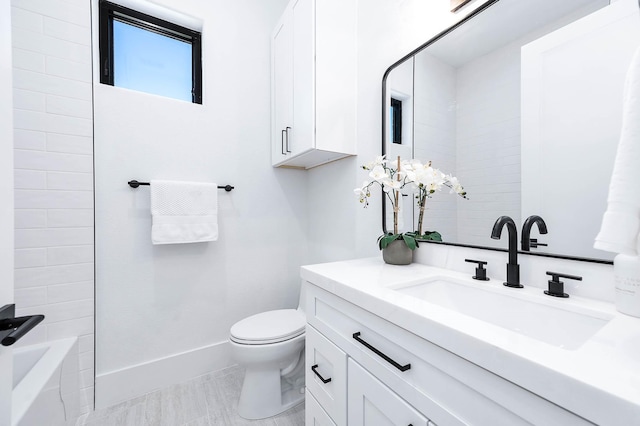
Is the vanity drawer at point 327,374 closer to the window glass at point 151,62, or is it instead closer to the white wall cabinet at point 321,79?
the white wall cabinet at point 321,79

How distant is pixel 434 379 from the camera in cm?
59

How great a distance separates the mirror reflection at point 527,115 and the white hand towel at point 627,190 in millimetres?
277

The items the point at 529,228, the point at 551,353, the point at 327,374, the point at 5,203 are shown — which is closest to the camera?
the point at 551,353

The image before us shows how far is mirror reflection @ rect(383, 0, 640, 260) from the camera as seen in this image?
765 mm

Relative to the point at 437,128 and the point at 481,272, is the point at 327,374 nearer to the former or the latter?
the point at 481,272

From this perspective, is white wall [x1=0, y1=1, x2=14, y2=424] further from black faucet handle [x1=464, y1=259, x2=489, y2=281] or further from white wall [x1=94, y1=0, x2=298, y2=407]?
black faucet handle [x1=464, y1=259, x2=489, y2=281]

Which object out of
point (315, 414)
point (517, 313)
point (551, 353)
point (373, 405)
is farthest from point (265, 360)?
point (551, 353)

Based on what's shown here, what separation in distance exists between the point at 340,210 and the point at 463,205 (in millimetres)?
738

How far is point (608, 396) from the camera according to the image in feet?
1.15

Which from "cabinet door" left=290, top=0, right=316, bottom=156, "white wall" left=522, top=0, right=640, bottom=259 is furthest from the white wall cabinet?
"white wall" left=522, top=0, right=640, bottom=259

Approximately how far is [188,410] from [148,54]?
2.21 metres

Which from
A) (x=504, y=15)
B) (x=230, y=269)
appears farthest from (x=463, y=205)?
(x=230, y=269)

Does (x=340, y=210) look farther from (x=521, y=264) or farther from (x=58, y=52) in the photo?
(x=58, y=52)

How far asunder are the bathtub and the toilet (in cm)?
71
